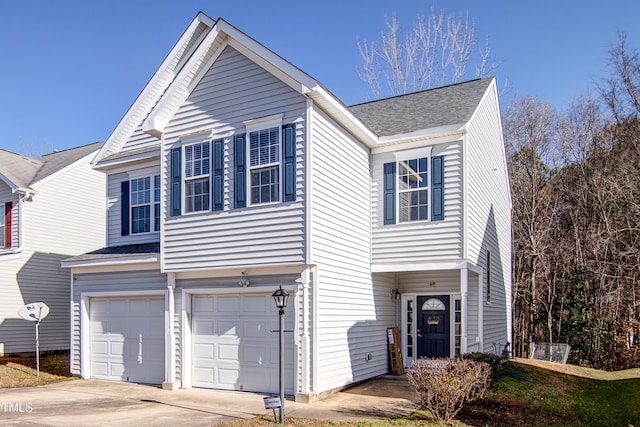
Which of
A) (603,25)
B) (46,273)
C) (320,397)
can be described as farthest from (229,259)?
(603,25)

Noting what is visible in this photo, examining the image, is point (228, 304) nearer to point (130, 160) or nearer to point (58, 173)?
point (130, 160)

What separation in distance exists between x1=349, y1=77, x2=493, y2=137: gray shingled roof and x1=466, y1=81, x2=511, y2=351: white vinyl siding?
0.35 m

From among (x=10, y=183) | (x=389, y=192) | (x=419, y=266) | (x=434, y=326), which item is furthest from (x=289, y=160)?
(x=10, y=183)

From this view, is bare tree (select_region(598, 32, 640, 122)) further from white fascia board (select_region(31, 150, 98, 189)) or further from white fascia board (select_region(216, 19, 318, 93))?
white fascia board (select_region(31, 150, 98, 189))

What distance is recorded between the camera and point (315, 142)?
10727mm

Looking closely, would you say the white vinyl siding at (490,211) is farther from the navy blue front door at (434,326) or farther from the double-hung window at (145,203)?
the double-hung window at (145,203)

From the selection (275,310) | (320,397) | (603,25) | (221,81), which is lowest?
(320,397)

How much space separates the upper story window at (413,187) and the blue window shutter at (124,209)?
7.24 meters

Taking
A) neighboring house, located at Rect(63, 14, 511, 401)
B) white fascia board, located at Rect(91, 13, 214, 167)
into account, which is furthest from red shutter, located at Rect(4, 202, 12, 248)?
neighboring house, located at Rect(63, 14, 511, 401)

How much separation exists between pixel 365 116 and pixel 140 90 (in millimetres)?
6399

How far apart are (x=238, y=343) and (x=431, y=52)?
20743 mm

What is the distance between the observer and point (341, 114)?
37.3 feet

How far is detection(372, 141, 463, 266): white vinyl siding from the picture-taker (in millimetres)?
12352

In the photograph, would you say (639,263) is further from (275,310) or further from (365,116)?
(275,310)
